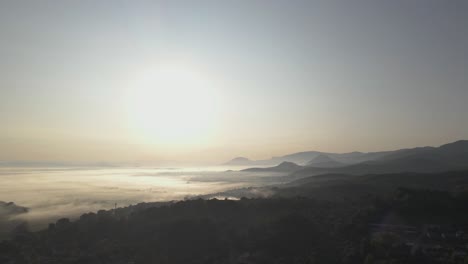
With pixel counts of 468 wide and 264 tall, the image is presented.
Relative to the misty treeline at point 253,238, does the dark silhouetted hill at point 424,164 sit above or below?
above

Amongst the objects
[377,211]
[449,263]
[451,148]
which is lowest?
[449,263]

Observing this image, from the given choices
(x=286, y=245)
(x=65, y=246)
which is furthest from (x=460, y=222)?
(x=65, y=246)

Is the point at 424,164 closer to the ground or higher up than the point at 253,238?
higher up

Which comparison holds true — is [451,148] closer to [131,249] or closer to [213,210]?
[213,210]

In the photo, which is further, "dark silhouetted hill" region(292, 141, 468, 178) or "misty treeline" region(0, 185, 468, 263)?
"dark silhouetted hill" region(292, 141, 468, 178)

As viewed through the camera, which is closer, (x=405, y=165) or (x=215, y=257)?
(x=215, y=257)

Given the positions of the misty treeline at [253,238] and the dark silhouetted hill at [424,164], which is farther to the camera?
the dark silhouetted hill at [424,164]

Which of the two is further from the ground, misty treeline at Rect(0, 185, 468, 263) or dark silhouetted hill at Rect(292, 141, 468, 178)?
dark silhouetted hill at Rect(292, 141, 468, 178)

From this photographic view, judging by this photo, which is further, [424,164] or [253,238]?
[424,164]
